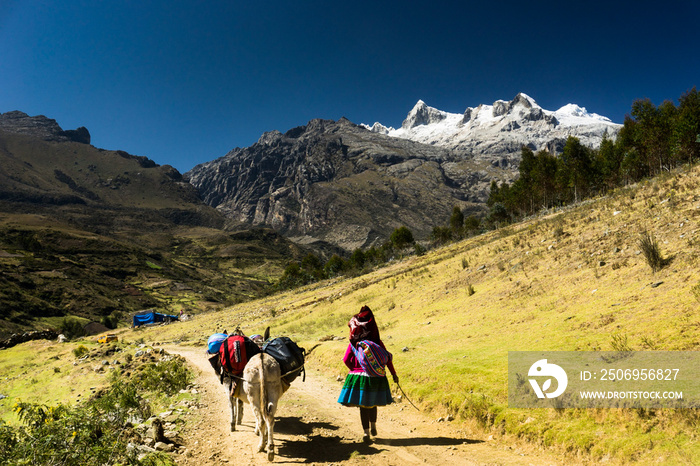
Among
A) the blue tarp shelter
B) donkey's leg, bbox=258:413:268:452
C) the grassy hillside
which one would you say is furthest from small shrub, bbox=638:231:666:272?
the blue tarp shelter

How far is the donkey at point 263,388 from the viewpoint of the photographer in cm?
752

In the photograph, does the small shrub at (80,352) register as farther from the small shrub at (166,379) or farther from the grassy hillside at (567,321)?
the grassy hillside at (567,321)

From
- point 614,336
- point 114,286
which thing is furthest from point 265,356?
point 114,286

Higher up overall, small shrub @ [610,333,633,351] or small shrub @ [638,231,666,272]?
small shrub @ [638,231,666,272]

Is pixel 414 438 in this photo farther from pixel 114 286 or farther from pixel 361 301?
pixel 114 286

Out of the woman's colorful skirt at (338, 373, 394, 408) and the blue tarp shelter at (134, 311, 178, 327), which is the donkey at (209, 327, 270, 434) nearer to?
the woman's colorful skirt at (338, 373, 394, 408)

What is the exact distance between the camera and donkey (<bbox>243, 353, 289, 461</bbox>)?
24.7 ft

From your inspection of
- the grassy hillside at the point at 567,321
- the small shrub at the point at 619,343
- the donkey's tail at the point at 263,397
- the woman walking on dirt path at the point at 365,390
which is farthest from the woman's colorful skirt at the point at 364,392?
the small shrub at the point at 619,343

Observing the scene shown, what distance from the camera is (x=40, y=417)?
8.08 m

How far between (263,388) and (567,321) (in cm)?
947

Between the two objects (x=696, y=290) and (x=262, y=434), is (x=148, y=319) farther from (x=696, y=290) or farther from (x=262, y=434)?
(x=696, y=290)

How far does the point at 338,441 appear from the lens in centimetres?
809

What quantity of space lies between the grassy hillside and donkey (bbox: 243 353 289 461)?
14.9ft

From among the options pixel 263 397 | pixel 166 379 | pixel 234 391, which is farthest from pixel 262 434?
pixel 166 379
